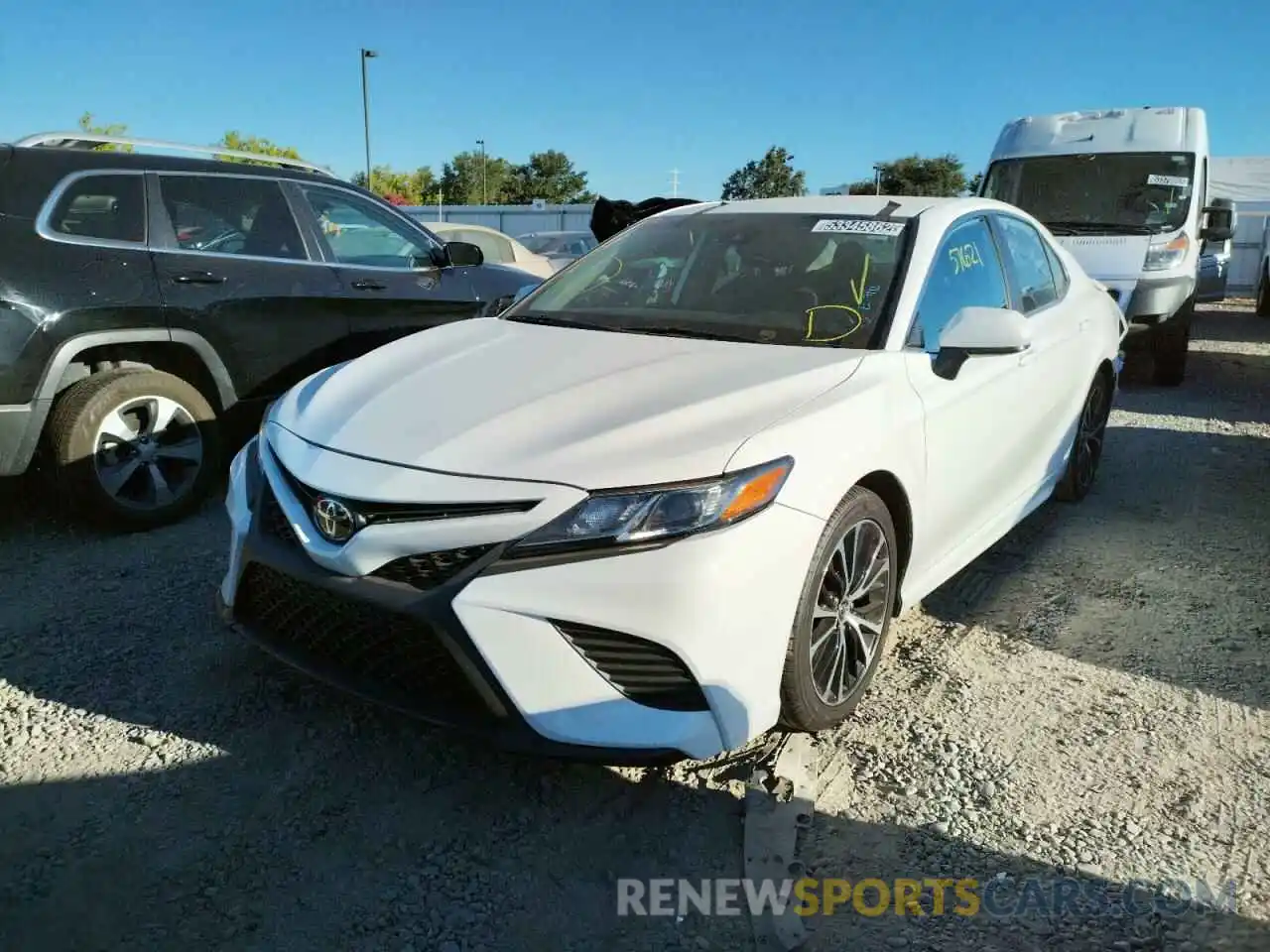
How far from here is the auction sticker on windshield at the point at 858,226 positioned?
3.63 meters

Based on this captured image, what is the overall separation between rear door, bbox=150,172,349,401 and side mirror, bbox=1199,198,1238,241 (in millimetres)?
8321

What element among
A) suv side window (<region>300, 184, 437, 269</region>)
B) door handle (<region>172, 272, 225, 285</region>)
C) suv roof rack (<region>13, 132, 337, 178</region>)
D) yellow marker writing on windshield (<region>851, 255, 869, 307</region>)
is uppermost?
suv roof rack (<region>13, 132, 337, 178</region>)

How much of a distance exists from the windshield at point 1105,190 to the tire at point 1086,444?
4481mm

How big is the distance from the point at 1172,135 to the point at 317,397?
30.3 ft

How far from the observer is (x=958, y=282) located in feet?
12.0

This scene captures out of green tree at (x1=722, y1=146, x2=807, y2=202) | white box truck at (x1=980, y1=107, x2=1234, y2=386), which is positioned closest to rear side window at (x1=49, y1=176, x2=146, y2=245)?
white box truck at (x1=980, y1=107, x2=1234, y2=386)

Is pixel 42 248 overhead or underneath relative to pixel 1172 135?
underneath

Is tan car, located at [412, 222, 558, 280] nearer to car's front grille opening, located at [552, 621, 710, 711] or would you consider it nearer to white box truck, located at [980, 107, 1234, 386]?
white box truck, located at [980, 107, 1234, 386]

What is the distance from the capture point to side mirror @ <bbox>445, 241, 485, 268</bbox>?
19.1 feet

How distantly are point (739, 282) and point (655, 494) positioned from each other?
5.12 feet

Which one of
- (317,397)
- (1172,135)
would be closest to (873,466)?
(317,397)

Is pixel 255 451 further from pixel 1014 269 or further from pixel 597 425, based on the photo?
pixel 1014 269

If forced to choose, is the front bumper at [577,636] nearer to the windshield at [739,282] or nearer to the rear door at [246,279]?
the windshield at [739,282]

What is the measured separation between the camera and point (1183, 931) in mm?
2215
